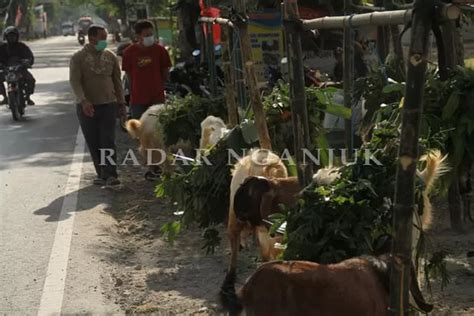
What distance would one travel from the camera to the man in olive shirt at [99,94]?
9.55 meters

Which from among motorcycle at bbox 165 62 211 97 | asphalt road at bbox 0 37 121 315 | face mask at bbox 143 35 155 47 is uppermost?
face mask at bbox 143 35 155 47

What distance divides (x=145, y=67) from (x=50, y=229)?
302 centimetres

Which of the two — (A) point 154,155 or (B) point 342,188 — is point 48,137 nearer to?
(A) point 154,155

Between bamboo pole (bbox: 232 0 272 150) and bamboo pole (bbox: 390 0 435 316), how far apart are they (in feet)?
8.23

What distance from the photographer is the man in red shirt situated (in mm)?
10219

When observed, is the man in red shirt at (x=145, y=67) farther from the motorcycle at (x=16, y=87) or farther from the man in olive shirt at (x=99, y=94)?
the motorcycle at (x=16, y=87)

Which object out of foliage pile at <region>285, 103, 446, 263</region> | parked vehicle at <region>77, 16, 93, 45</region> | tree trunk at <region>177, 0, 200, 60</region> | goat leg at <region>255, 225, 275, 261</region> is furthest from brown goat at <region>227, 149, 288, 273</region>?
parked vehicle at <region>77, 16, 93, 45</region>

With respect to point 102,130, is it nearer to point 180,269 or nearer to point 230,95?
point 230,95

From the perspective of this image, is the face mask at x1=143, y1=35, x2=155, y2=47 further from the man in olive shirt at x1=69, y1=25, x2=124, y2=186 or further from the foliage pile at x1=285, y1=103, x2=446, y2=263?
the foliage pile at x1=285, y1=103, x2=446, y2=263

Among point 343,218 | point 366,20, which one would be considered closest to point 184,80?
point 366,20

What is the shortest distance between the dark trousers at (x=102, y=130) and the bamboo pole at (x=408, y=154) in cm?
667

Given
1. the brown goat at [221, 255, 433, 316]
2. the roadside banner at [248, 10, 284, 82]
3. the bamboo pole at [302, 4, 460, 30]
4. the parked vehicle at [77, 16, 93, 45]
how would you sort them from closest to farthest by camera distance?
the bamboo pole at [302, 4, 460, 30], the brown goat at [221, 255, 433, 316], the roadside banner at [248, 10, 284, 82], the parked vehicle at [77, 16, 93, 45]

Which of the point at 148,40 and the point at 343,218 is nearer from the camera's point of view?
the point at 343,218

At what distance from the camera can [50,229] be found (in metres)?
7.81
